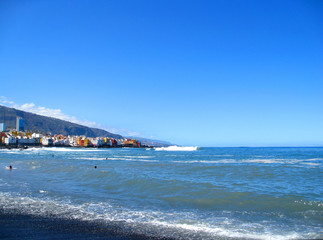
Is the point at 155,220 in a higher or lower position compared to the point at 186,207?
higher

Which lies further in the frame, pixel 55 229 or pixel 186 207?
pixel 186 207

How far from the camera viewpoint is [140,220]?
296 inches

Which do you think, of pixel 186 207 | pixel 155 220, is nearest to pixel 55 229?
pixel 155 220

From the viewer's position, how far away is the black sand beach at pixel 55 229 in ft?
19.6

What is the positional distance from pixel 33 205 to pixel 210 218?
631cm

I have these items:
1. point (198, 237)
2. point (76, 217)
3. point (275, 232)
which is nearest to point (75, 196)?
point (76, 217)

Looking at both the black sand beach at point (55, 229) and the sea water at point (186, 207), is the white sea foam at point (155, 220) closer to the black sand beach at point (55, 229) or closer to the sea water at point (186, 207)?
the sea water at point (186, 207)

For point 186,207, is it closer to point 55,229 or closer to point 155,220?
point 155,220

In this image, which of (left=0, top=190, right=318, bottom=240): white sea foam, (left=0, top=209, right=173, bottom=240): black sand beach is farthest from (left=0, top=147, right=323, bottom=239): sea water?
(left=0, top=209, right=173, bottom=240): black sand beach

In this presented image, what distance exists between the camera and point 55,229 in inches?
253

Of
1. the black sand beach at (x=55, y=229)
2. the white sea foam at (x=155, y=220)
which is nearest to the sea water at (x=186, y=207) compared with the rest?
the white sea foam at (x=155, y=220)

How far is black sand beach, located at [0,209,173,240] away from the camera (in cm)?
596

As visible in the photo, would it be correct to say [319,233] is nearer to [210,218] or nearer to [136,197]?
[210,218]

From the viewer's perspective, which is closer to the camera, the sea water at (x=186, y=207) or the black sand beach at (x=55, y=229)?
A: the black sand beach at (x=55, y=229)
